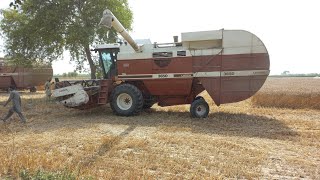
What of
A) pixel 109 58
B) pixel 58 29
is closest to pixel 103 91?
pixel 109 58

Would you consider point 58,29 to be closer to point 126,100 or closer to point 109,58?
point 109,58

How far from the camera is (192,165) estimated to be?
6.33m

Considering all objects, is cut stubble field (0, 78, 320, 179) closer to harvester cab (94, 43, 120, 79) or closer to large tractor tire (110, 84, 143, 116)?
large tractor tire (110, 84, 143, 116)

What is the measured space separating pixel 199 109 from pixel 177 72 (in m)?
1.59

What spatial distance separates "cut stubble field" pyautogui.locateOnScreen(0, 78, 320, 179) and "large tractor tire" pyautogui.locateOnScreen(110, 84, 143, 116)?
15.8 inches

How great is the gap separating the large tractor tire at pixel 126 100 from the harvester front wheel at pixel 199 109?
6.60ft

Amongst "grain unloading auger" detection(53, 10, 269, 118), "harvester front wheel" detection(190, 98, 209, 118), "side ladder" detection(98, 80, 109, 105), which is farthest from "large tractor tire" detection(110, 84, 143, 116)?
"harvester front wheel" detection(190, 98, 209, 118)

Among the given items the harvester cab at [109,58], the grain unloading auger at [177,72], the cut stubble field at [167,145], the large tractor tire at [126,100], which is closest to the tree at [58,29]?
the harvester cab at [109,58]

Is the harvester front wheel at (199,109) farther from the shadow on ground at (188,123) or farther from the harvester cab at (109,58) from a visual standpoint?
the harvester cab at (109,58)

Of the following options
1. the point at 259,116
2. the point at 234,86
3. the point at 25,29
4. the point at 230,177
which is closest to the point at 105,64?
the point at 234,86

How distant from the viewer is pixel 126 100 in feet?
43.8

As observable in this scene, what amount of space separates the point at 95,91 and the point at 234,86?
17.8ft

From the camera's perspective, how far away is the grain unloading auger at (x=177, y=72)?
1192 centimetres

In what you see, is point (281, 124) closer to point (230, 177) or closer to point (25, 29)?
point (230, 177)
